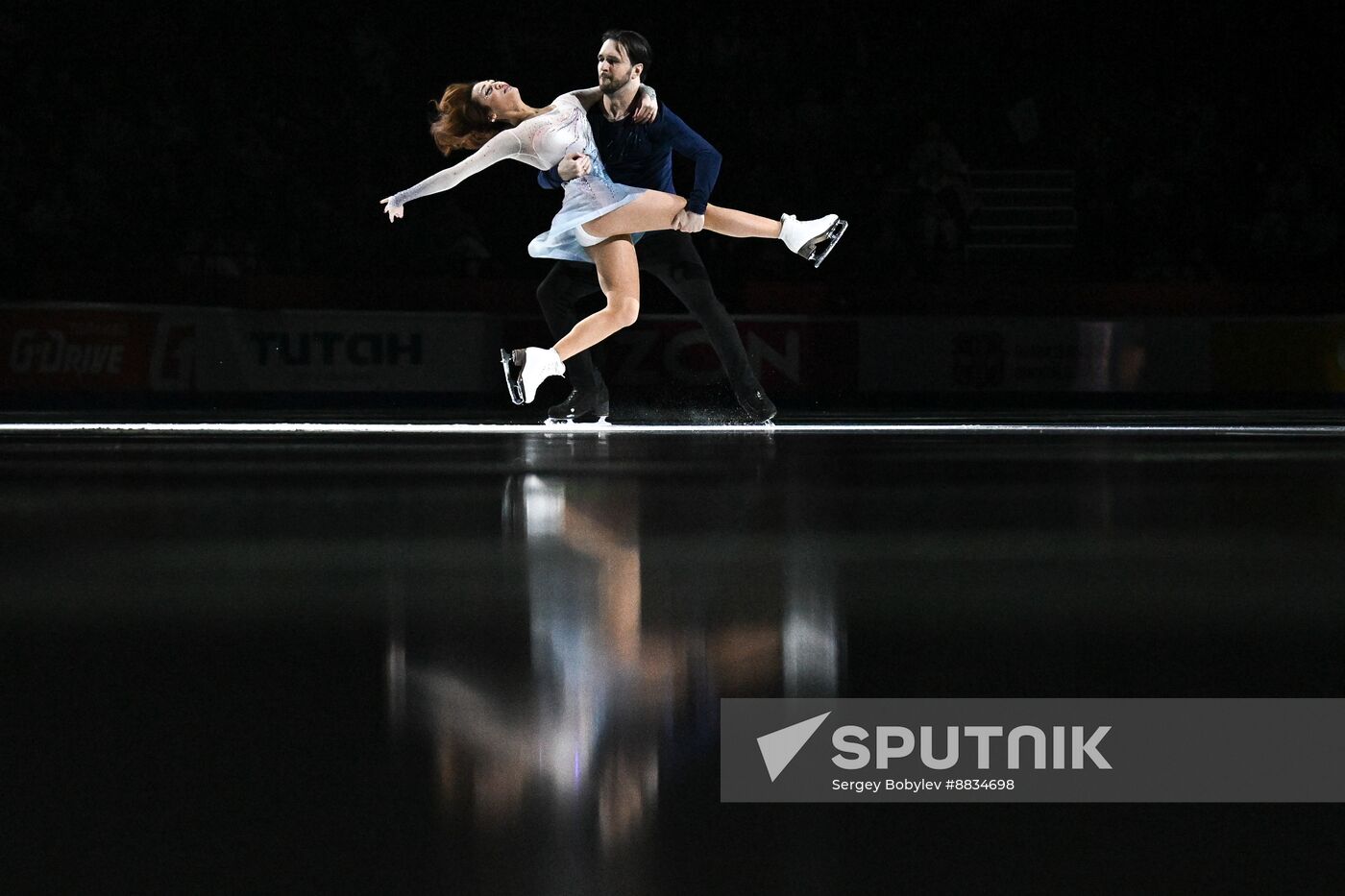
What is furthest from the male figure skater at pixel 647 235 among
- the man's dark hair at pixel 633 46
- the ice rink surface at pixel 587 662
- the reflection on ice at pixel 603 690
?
the reflection on ice at pixel 603 690

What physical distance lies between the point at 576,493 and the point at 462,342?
8261 millimetres

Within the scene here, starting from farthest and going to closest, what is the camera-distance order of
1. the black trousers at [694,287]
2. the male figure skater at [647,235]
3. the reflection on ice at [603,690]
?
the black trousers at [694,287]
the male figure skater at [647,235]
the reflection on ice at [603,690]

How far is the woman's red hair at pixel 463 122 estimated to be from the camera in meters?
6.34

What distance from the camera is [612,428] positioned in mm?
6836

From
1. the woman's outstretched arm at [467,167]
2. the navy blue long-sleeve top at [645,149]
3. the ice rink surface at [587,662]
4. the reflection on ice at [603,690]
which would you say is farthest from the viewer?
the navy blue long-sleeve top at [645,149]

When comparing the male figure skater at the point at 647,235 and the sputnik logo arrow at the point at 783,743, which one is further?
the male figure skater at the point at 647,235

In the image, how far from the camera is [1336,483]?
3918 mm

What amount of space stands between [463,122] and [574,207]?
569 millimetres

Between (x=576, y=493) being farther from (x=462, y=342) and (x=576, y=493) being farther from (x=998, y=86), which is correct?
(x=998, y=86)

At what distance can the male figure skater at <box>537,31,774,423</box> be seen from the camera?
6.36 metres

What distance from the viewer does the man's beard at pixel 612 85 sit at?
636cm

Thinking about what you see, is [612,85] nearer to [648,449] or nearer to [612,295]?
[612,295]

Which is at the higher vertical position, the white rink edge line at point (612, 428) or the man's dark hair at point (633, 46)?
the man's dark hair at point (633, 46)

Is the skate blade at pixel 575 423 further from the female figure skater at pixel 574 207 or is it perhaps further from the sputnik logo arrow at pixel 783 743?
the sputnik logo arrow at pixel 783 743
